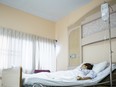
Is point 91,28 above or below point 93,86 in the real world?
above

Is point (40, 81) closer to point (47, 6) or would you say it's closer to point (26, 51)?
point (26, 51)

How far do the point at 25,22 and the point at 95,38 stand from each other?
1.98 meters

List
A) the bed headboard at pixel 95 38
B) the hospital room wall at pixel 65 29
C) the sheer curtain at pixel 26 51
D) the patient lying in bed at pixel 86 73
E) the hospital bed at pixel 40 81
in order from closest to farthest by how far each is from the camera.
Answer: the hospital bed at pixel 40 81, the patient lying in bed at pixel 86 73, the bed headboard at pixel 95 38, the sheer curtain at pixel 26 51, the hospital room wall at pixel 65 29

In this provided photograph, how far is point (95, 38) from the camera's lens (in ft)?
10.9

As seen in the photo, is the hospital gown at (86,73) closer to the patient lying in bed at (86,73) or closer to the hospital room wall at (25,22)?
the patient lying in bed at (86,73)

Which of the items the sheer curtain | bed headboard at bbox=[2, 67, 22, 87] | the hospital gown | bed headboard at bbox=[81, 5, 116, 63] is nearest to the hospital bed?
bed headboard at bbox=[2, 67, 22, 87]

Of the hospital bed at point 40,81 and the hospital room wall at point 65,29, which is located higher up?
the hospital room wall at point 65,29

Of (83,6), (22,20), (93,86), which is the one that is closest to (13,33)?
(22,20)

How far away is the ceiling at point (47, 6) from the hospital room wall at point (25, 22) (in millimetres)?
136

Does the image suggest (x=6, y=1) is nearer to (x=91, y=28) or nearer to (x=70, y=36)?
(x=70, y=36)

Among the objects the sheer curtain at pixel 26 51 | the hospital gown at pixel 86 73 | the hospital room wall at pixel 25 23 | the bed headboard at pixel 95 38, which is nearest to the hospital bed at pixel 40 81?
the hospital gown at pixel 86 73

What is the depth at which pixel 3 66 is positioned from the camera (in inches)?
141

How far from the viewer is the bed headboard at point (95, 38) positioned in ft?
10.2

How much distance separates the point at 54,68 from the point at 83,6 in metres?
1.96
